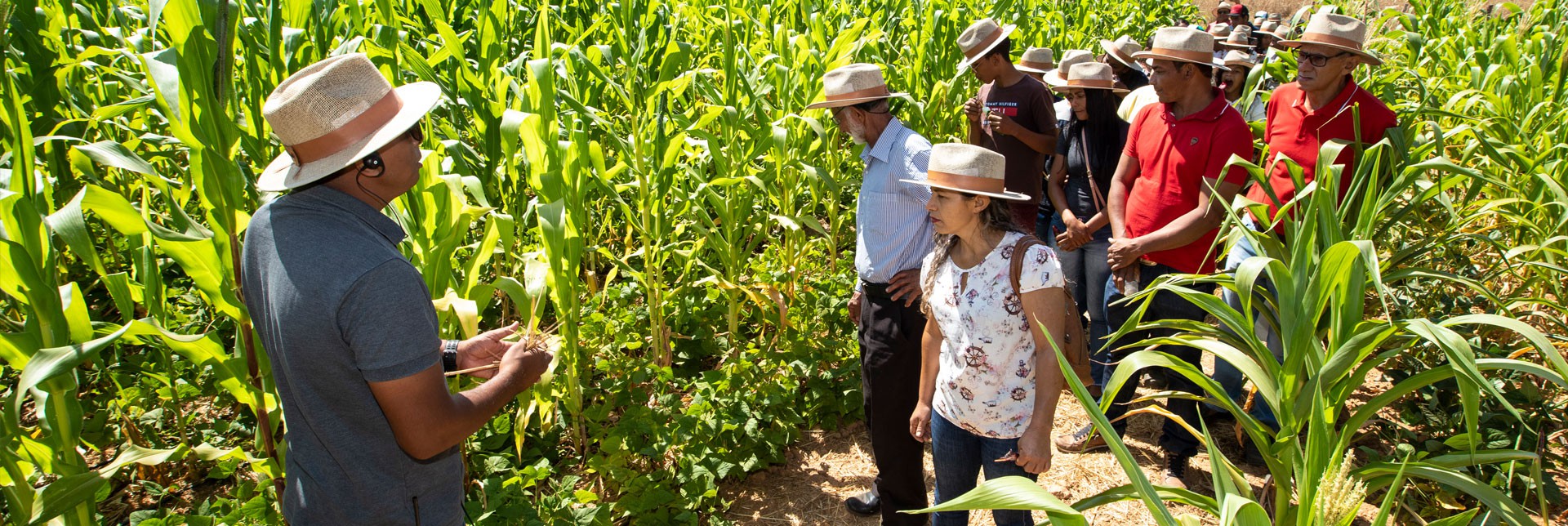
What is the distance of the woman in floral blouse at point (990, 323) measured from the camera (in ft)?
7.75

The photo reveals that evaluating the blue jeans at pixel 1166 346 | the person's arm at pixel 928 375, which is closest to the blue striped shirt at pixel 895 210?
the person's arm at pixel 928 375

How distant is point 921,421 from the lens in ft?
8.87

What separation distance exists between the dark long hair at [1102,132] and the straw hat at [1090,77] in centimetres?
5

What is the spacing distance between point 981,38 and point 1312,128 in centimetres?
159

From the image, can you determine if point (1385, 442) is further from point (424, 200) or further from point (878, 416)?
point (424, 200)

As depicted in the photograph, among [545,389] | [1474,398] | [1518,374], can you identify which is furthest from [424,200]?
[1518,374]

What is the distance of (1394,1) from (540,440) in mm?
26804

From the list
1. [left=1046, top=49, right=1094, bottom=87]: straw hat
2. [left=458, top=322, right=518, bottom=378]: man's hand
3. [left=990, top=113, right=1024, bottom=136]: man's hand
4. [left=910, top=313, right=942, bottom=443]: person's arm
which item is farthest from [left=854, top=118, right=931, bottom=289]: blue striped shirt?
[left=1046, top=49, right=1094, bottom=87]: straw hat

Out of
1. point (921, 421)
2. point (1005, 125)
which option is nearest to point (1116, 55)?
point (1005, 125)

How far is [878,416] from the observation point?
3.07 m

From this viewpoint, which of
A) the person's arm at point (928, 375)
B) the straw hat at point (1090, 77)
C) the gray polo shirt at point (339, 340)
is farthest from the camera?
the straw hat at point (1090, 77)

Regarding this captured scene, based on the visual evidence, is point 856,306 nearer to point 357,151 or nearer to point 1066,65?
point 357,151

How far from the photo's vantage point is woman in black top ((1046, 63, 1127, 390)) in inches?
160

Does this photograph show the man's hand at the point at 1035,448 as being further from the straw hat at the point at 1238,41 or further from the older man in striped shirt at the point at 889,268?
the straw hat at the point at 1238,41
